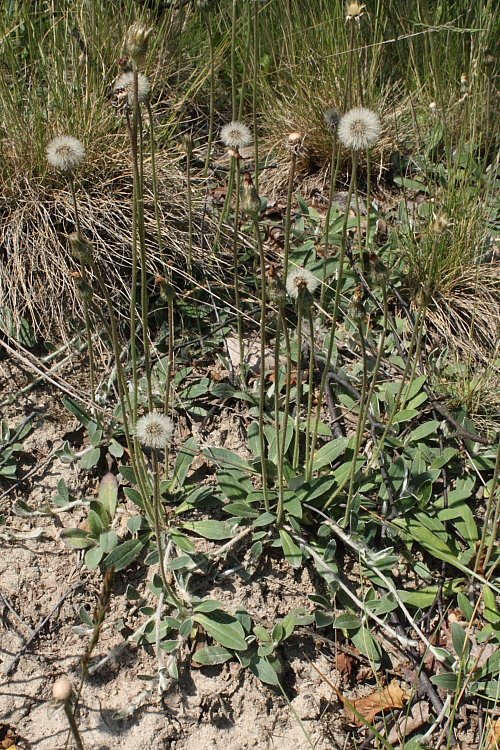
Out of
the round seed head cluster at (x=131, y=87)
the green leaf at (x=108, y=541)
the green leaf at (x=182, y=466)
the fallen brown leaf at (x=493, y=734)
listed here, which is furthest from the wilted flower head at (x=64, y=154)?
the fallen brown leaf at (x=493, y=734)

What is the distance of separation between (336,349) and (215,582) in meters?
1.28

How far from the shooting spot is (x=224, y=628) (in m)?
2.43

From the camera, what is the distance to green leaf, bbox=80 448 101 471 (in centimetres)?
285

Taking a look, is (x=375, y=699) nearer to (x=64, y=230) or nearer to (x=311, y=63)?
(x=64, y=230)

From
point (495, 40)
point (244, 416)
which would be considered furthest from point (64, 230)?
point (495, 40)

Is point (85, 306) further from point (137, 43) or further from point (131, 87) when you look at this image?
point (137, 43)

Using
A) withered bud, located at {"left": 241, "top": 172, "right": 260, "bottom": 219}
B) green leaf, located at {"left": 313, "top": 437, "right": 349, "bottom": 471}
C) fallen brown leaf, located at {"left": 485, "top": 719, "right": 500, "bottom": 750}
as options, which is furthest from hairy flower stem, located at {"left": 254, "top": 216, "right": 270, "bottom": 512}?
fallen brown leaf, located at {"left": 485, "top": 719, "right": 500, "bottom": 750}

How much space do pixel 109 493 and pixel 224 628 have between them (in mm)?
700

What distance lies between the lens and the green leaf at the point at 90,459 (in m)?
2.85

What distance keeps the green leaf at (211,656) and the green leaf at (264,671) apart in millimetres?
94

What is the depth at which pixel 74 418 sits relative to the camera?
3.13 meters

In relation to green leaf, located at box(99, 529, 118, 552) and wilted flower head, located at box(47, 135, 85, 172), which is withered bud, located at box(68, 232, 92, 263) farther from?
green leaf, located at box(99, 529, 118, 552)

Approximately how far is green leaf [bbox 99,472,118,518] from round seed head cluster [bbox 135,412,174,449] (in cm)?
76

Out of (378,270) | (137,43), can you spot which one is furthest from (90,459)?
(137,43)
